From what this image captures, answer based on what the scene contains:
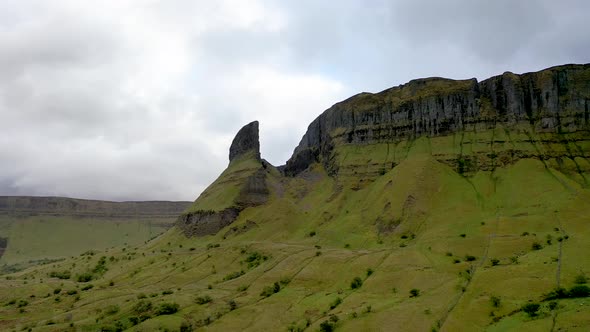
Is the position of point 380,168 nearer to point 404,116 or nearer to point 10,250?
point 404,116

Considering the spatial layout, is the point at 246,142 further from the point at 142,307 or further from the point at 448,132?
the point at 142,307

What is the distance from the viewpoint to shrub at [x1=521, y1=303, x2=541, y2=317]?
39.6m

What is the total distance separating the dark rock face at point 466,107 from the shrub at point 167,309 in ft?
192

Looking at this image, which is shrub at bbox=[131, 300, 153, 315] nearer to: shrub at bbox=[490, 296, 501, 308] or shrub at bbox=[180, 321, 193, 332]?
shrub at bbox=[180, 321, 193, 332]

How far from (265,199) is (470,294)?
6807 cm

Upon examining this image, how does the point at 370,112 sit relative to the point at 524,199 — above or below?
above

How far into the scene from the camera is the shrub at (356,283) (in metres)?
57.3

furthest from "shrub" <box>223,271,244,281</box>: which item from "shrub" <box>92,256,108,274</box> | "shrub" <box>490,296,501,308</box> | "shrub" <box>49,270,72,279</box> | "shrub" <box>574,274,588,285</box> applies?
"shrub" <box>574,274,588,285</box>

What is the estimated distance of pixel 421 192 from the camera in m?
82.6

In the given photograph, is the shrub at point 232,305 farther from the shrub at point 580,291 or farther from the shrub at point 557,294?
the shrub at point 580,291

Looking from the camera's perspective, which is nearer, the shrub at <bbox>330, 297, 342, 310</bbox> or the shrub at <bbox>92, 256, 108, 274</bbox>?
the shrub at <bbox>330, 297, 342, 310</bbox>

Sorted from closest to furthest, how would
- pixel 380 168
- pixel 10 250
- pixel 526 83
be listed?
pixel 526 83 < pixel 380 168 < pixel 10 250

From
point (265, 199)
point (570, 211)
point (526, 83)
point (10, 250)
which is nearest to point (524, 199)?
point (570, 211)

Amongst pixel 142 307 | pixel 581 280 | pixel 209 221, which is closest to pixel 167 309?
pixel 142 307
